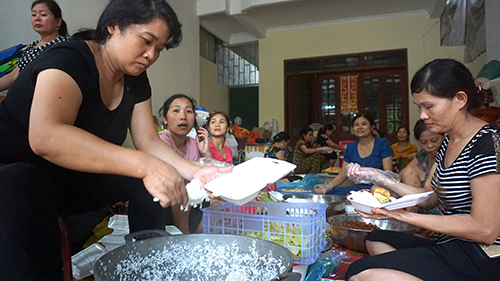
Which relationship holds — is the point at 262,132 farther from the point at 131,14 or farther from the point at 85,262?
the point at 131,14

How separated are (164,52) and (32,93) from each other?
453 centimetres

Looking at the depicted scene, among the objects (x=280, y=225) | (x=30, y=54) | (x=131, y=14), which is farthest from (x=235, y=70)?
(x=131, y=14)

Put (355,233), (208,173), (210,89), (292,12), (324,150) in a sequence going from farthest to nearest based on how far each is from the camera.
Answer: (210,89), (292,12), (324,150), (355,233), (208,173)

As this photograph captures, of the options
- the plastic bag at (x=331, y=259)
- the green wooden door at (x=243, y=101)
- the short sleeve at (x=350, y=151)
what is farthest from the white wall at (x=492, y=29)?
the green wooden door at (x=243, y=101)

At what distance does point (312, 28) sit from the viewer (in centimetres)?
705

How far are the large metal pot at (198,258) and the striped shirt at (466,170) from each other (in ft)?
2.44

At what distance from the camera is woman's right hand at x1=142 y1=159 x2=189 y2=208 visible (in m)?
→ 0.83

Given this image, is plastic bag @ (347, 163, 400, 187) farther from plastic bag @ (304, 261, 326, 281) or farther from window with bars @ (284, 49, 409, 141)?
window with bars @ (284, 49, 409, 141)

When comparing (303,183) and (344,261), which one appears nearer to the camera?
(344,261)

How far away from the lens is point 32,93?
0.90 metres

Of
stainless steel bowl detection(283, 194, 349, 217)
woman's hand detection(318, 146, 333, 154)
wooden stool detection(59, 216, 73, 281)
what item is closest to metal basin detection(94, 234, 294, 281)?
wooden stool detection(59, 216, 73, 281)

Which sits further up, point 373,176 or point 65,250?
point 373,176

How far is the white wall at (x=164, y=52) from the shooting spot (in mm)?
3201

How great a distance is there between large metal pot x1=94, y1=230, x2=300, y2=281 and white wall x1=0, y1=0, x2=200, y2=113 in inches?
81.3
